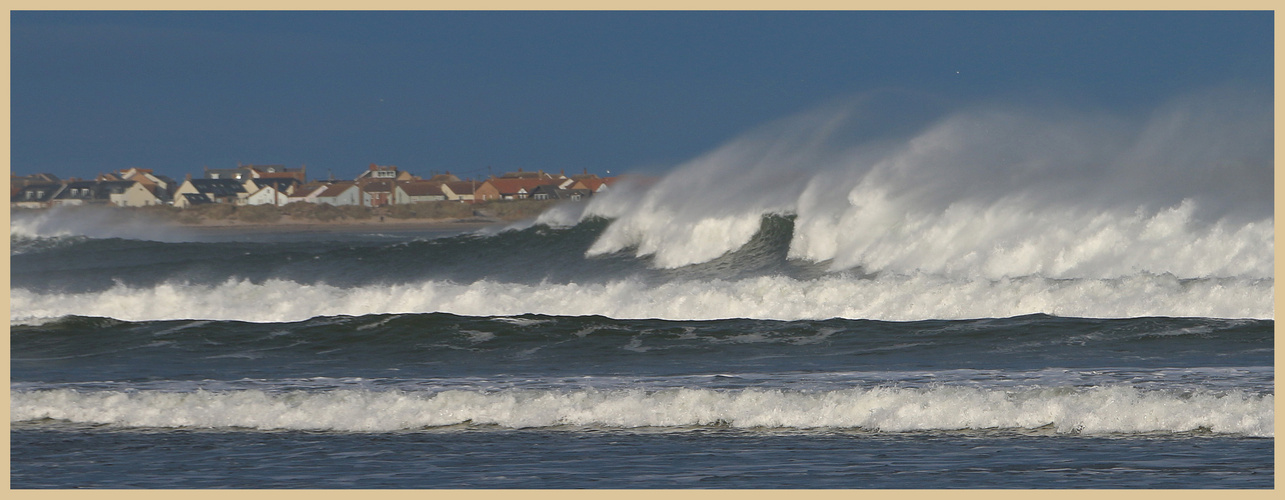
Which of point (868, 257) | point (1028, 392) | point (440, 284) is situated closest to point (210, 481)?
point (1028, 392)

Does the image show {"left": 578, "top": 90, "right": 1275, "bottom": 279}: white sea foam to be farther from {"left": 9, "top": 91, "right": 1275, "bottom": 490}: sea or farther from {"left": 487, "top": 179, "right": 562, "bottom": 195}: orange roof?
{"left": 487, "top": 179, "right": 562, "bottom": 195}: orange roof

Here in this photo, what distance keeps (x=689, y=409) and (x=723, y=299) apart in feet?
23.7

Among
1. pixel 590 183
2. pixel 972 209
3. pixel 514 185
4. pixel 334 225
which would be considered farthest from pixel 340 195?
pixel 972 209

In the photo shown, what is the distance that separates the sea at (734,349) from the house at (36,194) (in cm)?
8396

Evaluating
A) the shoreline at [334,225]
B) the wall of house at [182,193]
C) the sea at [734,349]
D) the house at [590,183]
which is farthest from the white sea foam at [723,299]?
the wall of house at [182,193]

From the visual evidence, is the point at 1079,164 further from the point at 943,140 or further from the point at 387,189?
the point at 387,189

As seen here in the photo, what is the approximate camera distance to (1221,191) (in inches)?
773

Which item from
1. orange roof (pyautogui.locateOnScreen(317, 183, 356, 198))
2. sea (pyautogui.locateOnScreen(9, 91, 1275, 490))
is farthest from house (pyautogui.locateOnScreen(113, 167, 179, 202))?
sea (pyautogui.locateOnScreen(9, 91, 1275, 490))

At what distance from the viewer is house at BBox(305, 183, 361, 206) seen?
95.0m

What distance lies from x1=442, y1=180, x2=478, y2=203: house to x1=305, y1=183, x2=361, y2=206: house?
6021 mm

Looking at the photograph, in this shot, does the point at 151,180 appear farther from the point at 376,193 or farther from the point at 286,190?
the point at 376,193

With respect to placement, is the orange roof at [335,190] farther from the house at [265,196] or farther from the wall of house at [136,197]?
the wall of house at [136,197]

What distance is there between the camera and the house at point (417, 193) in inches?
3752

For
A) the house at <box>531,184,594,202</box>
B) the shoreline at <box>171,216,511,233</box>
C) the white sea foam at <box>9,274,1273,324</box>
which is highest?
the house at <box>531,184,594,202</box>
